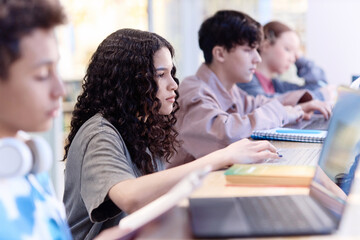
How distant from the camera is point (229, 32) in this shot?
7.63 feet

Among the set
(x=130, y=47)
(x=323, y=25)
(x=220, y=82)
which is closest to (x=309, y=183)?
(x=130, y=47)

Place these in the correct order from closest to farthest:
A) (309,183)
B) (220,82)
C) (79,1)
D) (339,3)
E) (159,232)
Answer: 1. (159,232)
2. (309,183)
3. (220,82)
4. (79,1)
5. (339,3)

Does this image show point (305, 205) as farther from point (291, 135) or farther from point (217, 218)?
point (291, 135)

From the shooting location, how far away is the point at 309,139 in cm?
182

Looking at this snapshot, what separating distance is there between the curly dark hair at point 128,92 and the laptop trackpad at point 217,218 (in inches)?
14.9

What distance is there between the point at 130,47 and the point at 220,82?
89cm

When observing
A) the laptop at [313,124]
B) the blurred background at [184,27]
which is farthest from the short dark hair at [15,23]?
the blurred background at [184,27]

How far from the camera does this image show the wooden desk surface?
0.89 metres

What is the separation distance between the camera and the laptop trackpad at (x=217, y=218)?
0.86m

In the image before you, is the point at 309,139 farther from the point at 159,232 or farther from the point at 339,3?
the point at 339,3

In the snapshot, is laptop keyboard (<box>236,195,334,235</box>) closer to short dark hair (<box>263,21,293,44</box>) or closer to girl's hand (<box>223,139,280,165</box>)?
girl's hand (<box>223,139,280,165</box>)

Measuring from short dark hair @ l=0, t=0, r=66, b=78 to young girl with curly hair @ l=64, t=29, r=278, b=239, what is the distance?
0.46m

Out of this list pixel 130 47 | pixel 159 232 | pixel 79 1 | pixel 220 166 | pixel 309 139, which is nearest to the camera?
pixel 159 232

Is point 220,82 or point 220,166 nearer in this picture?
point 220,166
